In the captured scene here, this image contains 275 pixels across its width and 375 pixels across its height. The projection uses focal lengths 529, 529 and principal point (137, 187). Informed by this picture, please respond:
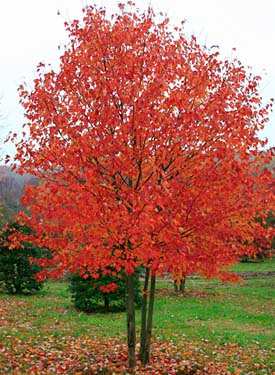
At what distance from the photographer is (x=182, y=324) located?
57.6ft

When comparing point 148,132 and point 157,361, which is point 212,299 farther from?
point 148,132

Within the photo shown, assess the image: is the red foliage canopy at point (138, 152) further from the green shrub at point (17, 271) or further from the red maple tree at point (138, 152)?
the green shrub at point (17, 271)

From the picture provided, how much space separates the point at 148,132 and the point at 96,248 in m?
2.26

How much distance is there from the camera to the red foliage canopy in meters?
9.30

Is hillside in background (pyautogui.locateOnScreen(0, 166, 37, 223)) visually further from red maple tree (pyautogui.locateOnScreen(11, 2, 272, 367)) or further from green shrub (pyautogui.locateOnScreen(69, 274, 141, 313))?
green shrub (pyautogui.locateOnScreen(69, 274, 141, 313))

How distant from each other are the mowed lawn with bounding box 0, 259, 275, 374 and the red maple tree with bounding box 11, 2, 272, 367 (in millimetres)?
3187

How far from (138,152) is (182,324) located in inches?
378

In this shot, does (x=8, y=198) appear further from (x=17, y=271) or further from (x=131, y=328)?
(x=131, y=328)

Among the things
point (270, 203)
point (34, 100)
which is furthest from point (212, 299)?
point (34, 100)

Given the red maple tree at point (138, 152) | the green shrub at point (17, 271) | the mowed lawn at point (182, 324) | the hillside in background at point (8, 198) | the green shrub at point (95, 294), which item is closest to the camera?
the red maple tree at point (138, 152)

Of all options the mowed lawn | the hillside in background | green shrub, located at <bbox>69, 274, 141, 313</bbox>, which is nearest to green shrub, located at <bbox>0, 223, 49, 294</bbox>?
the mowed lawn

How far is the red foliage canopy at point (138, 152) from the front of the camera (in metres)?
9.30

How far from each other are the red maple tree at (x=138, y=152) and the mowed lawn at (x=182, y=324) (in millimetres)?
3187

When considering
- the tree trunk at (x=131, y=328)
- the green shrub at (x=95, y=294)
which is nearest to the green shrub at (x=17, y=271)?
the green shrub at (x=95, y=294)
